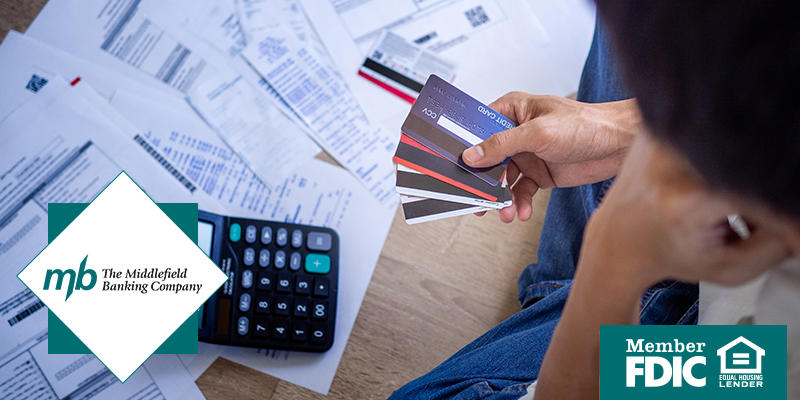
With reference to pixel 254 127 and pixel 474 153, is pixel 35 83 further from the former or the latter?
pixel 474 153

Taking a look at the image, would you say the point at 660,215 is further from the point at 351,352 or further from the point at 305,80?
the point at 305,80

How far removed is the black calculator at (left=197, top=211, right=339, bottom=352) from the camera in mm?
541

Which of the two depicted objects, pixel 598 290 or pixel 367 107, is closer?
pixel 598 290

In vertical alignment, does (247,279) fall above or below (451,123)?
below

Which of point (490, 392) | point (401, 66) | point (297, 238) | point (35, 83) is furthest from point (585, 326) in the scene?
point (35, 83)

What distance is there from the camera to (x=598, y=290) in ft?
1.04

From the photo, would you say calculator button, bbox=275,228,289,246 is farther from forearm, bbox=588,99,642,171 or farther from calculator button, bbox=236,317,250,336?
forearm, bbox=588,99,642,171

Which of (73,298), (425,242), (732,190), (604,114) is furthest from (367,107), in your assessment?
(732,190)

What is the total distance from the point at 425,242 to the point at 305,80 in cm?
28

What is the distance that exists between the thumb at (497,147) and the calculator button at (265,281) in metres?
0.27

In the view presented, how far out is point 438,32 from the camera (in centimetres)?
72

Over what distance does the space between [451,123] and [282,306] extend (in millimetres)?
289

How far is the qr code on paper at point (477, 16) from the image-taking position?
725 millimetres

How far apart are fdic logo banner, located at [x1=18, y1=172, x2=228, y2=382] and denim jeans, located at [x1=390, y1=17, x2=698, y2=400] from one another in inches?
10.2
